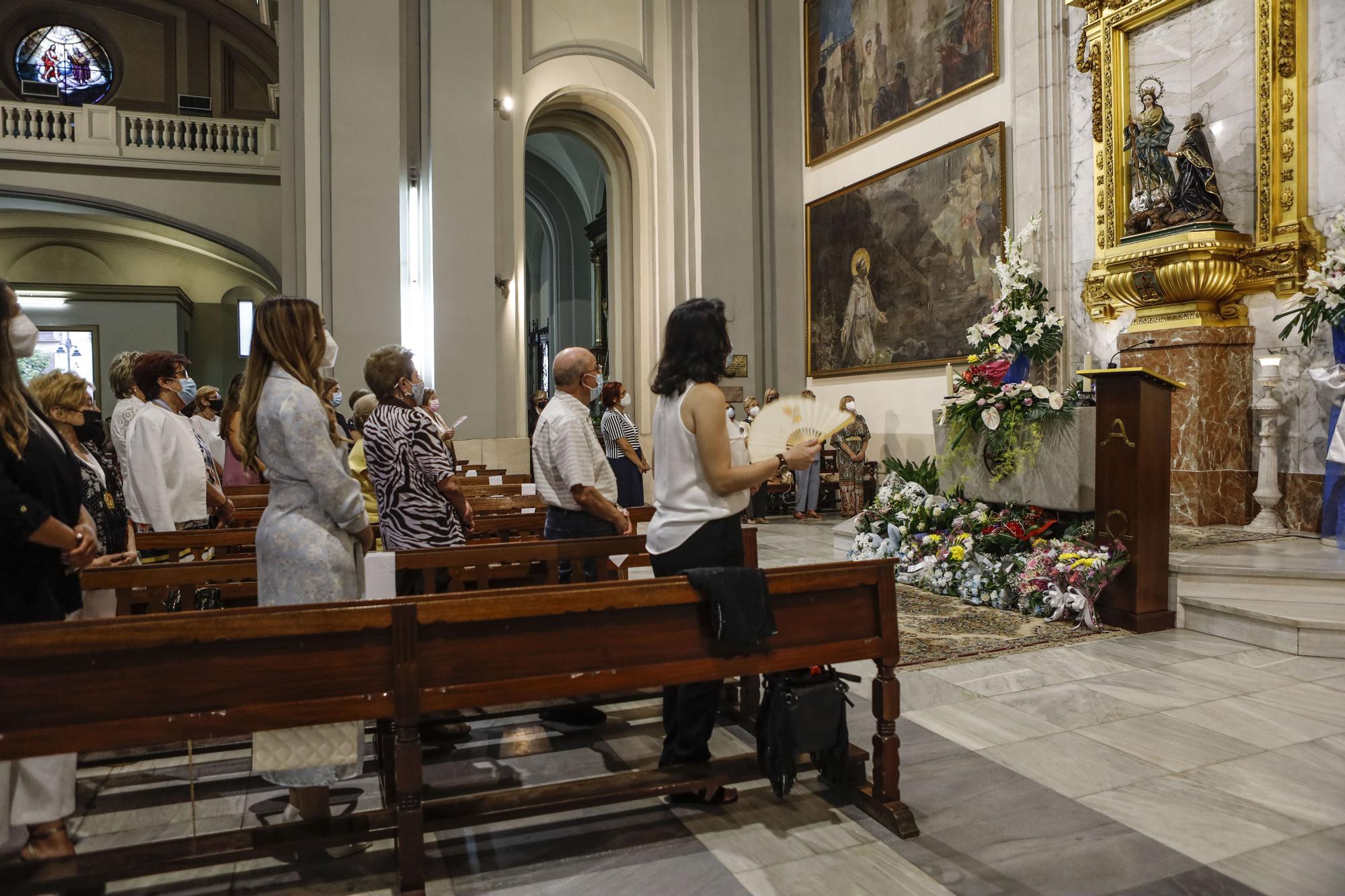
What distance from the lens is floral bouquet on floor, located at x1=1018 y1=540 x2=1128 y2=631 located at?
5.24 m

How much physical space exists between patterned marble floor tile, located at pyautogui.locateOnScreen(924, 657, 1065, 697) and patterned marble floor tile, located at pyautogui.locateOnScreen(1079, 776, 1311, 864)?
44.3 inches

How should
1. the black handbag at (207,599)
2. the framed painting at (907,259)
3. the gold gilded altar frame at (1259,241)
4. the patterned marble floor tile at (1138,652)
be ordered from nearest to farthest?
1. the black handbag at (207,599)
2. the patterned marble floor tile at (1138,652)
3. the gold gilded altar frame at (1259,241)
4. the framed painting at (907,259)

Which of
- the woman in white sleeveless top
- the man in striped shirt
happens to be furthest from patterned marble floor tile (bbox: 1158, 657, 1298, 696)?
the man in striped shirt

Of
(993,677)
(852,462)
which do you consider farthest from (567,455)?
(852,462)

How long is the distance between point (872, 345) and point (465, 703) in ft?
34.1

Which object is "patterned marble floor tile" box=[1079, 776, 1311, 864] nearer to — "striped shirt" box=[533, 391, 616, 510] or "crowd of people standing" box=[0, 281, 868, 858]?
"crowd of people standing" box=[0, 281, 868, 858]

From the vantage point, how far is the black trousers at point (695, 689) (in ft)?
9.18

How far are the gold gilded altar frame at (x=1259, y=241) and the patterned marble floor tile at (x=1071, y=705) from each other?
4.57 metres

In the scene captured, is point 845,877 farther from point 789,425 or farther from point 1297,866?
point 789,425

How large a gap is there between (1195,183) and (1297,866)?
6.41 meters

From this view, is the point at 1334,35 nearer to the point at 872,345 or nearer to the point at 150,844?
the point at 872,345

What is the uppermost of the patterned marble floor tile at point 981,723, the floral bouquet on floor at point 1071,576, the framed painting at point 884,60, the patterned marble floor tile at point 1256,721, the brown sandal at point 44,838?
the framed painting at point 884,60

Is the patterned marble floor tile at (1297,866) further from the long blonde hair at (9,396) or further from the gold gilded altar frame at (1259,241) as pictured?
the gold gilded altar frame at (1259,241)

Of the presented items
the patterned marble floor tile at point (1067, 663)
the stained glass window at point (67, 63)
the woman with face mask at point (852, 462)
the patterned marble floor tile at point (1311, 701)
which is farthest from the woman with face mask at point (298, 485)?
the stained glass window at point (67, 63)
